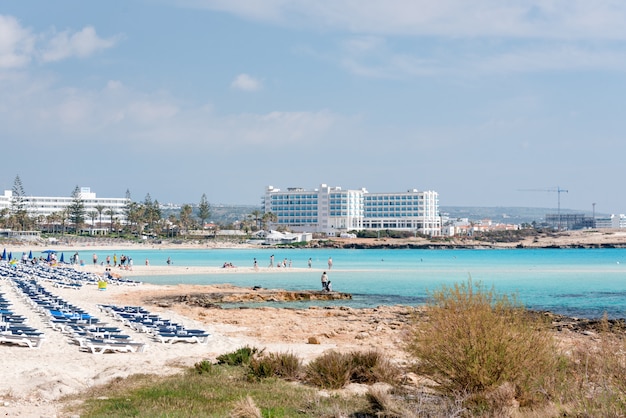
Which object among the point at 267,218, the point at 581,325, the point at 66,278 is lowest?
the point at 581,325

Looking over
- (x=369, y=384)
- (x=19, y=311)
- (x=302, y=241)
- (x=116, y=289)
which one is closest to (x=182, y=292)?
(x=116, y=289)

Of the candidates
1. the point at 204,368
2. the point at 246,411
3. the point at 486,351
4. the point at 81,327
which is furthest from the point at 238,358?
the point at 81,327

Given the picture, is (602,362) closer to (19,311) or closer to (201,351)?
(201,351)

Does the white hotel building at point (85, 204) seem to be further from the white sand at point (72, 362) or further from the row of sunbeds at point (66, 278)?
the white sand at point (72, 362)

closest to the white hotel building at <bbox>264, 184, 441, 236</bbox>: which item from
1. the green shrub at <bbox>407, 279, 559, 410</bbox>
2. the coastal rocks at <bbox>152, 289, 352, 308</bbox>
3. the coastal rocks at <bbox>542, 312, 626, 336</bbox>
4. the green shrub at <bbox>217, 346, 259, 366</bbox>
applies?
the coastal rocks at <bbox>152, 289, 352, 308</bbox>

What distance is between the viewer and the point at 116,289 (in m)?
33.2

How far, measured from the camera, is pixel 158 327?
56.9ft

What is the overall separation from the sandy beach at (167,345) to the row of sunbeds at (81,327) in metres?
0.24

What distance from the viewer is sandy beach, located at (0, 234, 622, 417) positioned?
10.2 meters

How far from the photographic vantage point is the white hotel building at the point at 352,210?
16712 centimetres

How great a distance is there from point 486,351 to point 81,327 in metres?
11.1

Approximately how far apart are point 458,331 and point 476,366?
0.47m

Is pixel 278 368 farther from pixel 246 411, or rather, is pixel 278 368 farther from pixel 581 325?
pixel 581 325

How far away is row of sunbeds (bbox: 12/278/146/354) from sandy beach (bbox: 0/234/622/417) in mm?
244
